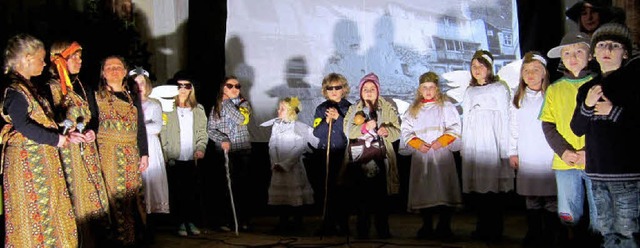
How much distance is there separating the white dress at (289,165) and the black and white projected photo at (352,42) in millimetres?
1117

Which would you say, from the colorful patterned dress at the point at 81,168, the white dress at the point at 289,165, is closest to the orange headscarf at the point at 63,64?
the colorful patterned dress at the point at 81,168

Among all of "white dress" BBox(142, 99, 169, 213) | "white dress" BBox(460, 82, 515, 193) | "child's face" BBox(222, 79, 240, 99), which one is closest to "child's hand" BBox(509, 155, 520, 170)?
"white dress" BBox(460, 82, 515, 193)

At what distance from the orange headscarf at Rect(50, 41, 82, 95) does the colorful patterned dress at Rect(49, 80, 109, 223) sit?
4cm

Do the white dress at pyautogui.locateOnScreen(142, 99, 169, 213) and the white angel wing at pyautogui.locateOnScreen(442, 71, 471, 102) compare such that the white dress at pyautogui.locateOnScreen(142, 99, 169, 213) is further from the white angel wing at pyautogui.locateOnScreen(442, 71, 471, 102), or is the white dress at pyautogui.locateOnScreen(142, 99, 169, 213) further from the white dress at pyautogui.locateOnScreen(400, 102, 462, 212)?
the white angel wing at pyautogui.locateOnScreen(442, 71, 471, 102)

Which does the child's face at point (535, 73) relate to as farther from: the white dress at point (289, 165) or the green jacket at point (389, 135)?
the white dress at point (289, 165)

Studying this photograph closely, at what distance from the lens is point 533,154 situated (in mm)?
4797

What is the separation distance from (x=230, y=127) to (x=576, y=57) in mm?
2934

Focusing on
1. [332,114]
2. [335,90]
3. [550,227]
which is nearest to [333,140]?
[332,114]

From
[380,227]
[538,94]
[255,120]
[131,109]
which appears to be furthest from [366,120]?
[255,120]

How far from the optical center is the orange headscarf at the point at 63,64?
4.34 metres

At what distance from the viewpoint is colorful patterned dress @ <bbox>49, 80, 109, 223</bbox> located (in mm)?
4277

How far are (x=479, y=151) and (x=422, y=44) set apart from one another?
200cm

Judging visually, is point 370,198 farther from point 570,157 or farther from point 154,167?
point 570,157

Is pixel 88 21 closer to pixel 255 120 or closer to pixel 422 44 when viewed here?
pixel 255 120
